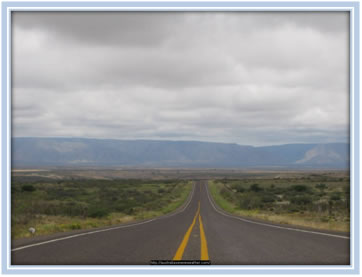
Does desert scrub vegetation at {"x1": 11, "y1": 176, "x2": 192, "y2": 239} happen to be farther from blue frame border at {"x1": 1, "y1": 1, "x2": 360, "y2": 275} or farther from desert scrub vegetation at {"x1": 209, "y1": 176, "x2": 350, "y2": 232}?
desert scrub vegetation at {"x1": 209, "y1": 176, "x2": 350, "y2": 232}

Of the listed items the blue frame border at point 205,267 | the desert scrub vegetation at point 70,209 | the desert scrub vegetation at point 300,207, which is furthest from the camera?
the desert scrub vegetation at point 300,207

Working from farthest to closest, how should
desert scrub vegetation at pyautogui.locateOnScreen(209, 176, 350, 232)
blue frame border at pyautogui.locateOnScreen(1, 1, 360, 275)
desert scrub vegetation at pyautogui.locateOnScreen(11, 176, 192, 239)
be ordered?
desert scrub vegetation at pyautogui.locateOnScreen(209, 176, 350, 232) → desert scrub vegetation at pyautogui.locateOnScreen(11, 176, 192, 239) → blue frame border at pyautogui.locateOnScreen(1, 1, 360, 275)

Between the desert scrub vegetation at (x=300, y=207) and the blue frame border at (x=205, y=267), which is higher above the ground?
the blue frame border at (x=205, y=267)

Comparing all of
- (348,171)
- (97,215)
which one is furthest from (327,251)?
(97,215)

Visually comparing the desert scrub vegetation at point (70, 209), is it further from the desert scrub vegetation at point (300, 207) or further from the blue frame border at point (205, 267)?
the desert scrub vegetation at point (300, 207)

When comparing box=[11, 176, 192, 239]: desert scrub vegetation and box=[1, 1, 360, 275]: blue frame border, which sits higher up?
box=[1, 1, 360, 275]: blue frame border

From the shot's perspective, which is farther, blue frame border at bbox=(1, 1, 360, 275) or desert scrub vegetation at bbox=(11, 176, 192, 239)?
desert scrub vegetation at bbox=(11, 176, 192, 239)

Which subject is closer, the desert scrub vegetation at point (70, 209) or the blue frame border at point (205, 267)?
the blue frame border at point (205, 267)

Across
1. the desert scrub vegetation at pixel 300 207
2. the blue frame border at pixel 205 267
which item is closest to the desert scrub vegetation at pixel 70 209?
the blue frame border at pixel 205 267

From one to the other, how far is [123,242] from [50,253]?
106 inches

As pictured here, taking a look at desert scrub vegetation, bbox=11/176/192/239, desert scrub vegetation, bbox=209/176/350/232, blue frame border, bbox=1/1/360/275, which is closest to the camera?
blue frame border, bbox=1/1/360/275

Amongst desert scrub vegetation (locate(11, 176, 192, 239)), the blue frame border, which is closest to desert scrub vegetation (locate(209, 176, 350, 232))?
the blue frame border

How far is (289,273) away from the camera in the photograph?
6.95 metres

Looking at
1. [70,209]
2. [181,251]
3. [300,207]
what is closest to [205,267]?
[181,251]
